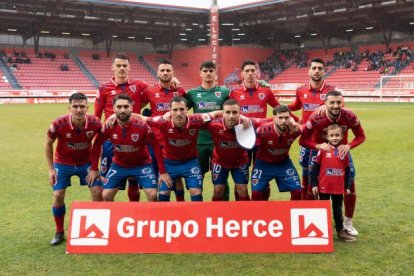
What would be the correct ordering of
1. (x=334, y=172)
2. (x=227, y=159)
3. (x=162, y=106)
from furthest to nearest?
(x=162, y=106) → (x=227, y=159) → (x=334, y=172)

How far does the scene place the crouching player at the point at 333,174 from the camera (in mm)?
4754

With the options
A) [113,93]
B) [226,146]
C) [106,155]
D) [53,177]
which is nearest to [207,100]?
[226,146]

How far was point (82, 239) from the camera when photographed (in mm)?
4344

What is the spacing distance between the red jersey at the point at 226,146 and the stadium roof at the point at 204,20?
32439mm

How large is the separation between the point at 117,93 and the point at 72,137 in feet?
3.78

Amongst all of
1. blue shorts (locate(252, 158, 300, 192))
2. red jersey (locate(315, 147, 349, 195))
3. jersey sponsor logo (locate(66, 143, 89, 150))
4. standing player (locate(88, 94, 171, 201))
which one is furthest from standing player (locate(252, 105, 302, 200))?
jersey sponsor logo (locate(66, 143, 89, 150))

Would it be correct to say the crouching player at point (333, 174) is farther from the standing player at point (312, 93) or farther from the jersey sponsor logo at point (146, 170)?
the jersey sponsor logo at point (146, 170)

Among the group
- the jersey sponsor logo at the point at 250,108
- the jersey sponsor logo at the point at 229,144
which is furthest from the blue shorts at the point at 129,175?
the jersey sponsor logo at the point at 250,108

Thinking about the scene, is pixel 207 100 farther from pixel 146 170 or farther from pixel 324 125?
pixel 324 125

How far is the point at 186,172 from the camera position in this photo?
527cm

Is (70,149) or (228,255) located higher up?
(70,149)

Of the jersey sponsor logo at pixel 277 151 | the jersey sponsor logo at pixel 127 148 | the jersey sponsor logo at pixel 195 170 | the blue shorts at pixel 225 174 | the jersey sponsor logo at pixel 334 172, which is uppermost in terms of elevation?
the jersey sponsor logo at pixel 127 148

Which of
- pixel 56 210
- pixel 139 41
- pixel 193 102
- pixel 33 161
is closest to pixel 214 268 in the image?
pixel 56 210

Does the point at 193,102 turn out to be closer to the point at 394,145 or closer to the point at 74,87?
the point at 394,145
